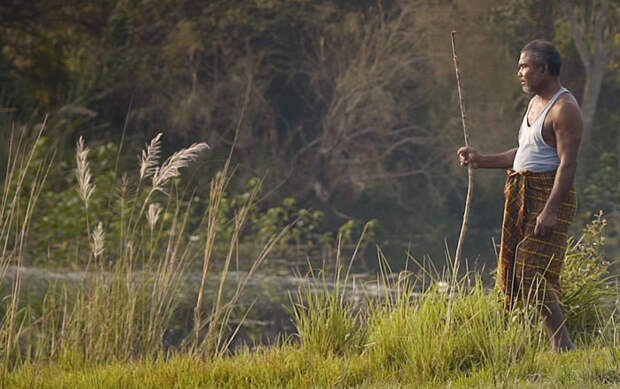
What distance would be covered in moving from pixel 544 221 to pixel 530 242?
0.19m

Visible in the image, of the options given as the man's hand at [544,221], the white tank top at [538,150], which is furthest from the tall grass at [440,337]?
the white tank top at [538,150]

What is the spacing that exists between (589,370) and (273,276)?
6.79 meters

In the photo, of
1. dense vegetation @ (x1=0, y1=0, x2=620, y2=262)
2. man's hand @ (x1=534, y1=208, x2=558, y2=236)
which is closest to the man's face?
man's hand @ (x1=534, y1=208, x2=558, y2=236)

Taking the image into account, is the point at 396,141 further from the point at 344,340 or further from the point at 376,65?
the point at 344,340

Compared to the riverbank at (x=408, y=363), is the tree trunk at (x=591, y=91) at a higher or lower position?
higher

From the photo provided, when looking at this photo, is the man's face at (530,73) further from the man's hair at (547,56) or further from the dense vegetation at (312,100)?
the dense vegetation at (312,100)

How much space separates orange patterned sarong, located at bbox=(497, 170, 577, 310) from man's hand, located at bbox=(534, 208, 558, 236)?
11 cm

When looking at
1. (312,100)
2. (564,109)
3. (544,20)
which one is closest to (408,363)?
(564,109)

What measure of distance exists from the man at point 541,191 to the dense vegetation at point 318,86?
9353 millimetres

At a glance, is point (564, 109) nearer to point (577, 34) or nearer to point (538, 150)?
point (538, 150)

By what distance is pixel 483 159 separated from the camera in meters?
5.46

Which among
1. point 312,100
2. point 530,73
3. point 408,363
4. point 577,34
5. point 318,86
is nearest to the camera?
point 408,363

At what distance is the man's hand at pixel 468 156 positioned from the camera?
5.13m

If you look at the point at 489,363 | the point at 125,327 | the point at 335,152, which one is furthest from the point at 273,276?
the point at 489,363
